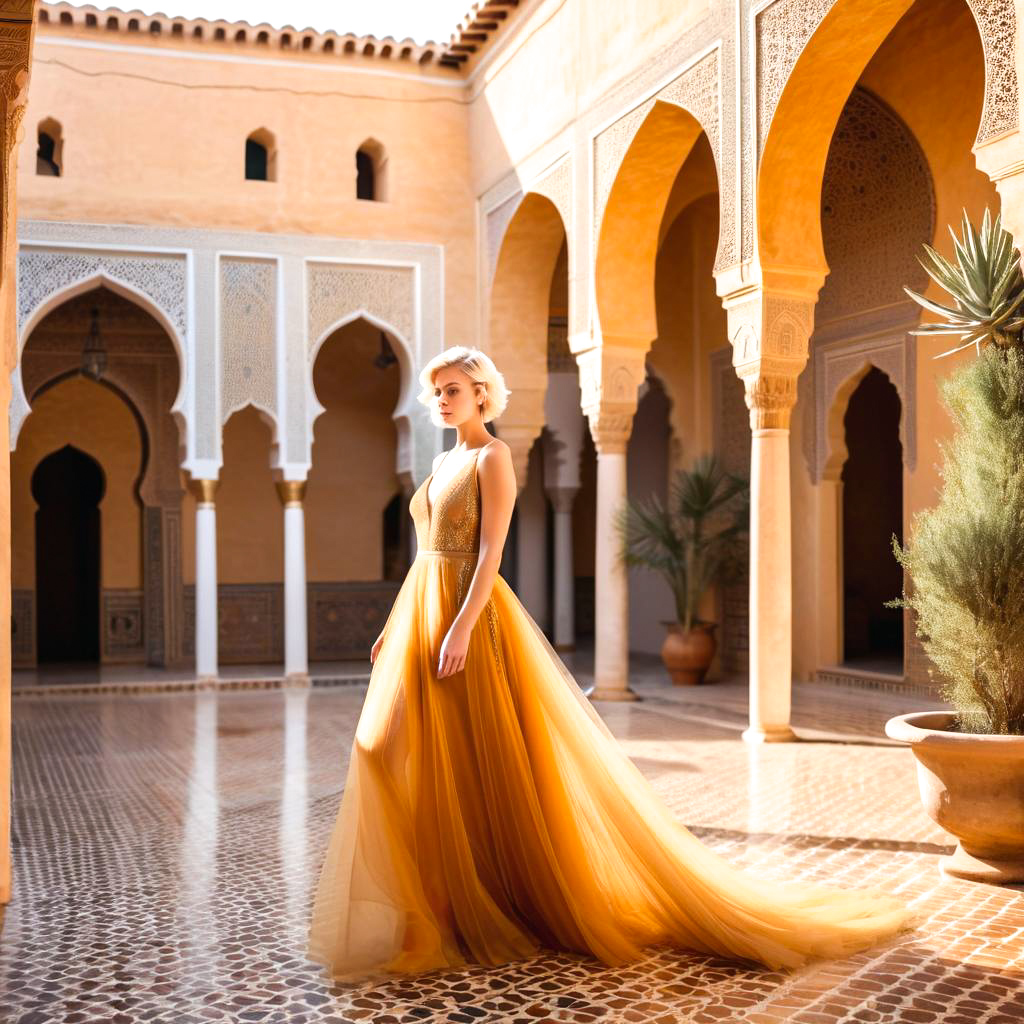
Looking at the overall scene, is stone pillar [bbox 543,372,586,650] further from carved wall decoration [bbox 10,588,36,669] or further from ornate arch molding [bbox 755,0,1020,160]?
ornate arch molding [bbox 755,0,1020,160]

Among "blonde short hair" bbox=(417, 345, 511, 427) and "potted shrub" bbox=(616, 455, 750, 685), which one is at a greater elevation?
"blonde short hair" bbox=(417, 345, 511, 427)

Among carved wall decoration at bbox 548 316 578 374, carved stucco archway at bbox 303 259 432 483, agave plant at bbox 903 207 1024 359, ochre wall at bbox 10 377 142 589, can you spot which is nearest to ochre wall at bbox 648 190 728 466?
carved wall decoration at bbox 548 316 578 374

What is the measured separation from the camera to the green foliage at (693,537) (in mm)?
11531

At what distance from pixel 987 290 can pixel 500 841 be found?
2994mm

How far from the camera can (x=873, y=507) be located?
14617 millimetres

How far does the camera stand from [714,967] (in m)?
3.45

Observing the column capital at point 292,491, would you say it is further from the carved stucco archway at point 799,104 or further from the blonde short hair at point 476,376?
the blonde short hair at point 476,376

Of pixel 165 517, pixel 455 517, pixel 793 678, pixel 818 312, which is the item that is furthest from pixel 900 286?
pixel 165 517

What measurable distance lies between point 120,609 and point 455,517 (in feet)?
41.9

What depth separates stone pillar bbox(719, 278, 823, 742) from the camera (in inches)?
318

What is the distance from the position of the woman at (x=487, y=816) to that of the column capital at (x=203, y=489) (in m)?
9.34

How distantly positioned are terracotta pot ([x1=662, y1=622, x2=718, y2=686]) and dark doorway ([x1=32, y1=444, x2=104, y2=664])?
8.85 m

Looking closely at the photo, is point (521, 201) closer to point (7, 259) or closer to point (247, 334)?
point (247, 334)

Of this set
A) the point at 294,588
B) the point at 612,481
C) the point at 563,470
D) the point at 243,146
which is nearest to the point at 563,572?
the point at 563,470
